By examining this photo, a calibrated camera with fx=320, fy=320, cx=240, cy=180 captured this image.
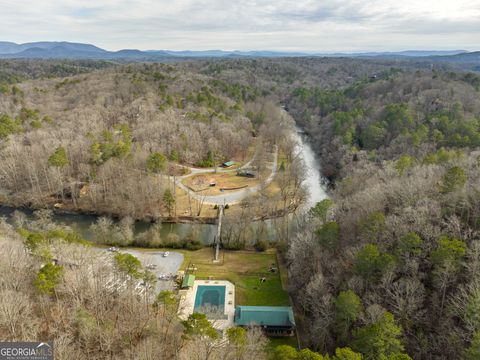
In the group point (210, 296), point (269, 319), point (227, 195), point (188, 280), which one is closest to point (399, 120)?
point (227, 195)

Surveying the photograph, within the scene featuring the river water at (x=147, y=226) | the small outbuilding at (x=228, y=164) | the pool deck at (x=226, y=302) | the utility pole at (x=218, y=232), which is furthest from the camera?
the small outbuilding at (x=228, y=164)

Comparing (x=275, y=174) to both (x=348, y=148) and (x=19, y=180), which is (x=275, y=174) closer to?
(x=348, y=148)

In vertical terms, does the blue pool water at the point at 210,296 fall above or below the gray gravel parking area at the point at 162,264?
below

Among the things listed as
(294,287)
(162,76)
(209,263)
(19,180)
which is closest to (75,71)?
(162,76)

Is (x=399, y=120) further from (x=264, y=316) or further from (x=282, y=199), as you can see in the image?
(x=264, y=316)

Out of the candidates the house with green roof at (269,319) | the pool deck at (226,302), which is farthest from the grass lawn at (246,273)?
the house with green roof at (269,319)

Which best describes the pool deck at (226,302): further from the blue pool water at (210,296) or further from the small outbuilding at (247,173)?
the small outbuilding at (247,173)
